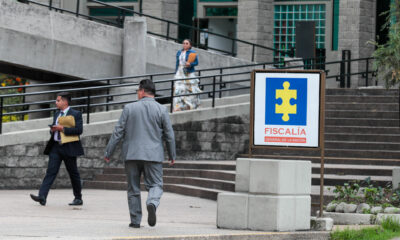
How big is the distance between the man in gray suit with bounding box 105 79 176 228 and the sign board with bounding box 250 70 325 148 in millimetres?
1365

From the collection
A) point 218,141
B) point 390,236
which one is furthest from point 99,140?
point 390,236

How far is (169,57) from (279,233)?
43.0 feet

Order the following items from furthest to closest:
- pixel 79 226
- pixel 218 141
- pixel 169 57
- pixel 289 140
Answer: pixel 169 57
pixel 218 141
pixel 289 140
pixel 79 226

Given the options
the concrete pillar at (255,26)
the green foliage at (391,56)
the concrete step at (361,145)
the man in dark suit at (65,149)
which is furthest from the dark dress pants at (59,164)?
the concrete pillar at (255,26)

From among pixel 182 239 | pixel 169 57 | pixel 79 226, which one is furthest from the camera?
pixel 169 57

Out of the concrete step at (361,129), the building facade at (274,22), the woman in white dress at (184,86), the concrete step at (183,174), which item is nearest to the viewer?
the concrete step at (183,174)

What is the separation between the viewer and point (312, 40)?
78.9 feet

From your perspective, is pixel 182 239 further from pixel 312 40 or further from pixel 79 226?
pixel 312 40

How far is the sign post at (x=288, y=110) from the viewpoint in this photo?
444 inches

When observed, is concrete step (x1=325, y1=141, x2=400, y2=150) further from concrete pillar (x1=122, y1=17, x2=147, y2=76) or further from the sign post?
the sign post

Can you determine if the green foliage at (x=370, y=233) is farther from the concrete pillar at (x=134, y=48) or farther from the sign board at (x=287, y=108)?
the concrete pillar at (x=134, y=48)

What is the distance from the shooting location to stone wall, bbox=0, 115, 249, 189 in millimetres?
16797

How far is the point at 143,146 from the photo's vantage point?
10.4 metres

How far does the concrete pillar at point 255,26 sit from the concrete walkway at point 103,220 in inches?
498
